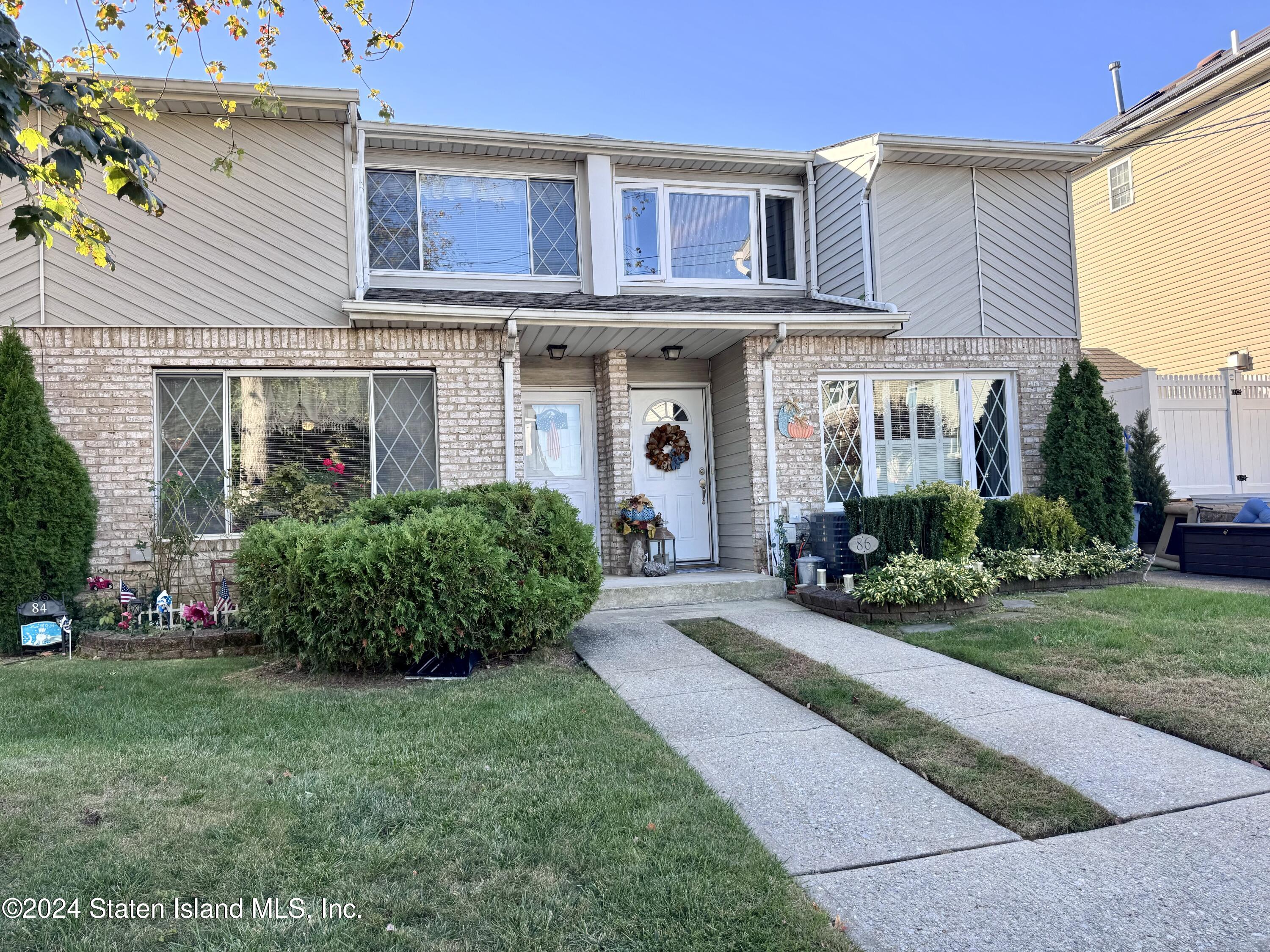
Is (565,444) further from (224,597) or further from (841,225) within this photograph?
(841,225)

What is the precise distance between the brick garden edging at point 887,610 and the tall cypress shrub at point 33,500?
6629mm

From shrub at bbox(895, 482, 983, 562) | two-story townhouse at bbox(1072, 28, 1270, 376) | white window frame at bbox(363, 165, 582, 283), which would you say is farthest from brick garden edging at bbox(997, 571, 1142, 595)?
white window frame at bbox(363, 165, 582, 283)

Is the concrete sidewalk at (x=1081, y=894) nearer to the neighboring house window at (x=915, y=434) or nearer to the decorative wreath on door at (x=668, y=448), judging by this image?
the neighboring house window at (x=915, y=434)

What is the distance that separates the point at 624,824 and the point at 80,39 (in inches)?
209

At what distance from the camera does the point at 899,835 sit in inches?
115

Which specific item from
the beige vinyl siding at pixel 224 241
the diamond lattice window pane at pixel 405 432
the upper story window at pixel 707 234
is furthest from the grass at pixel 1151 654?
the beige vinyl siding at pixel 224 241

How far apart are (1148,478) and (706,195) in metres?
6.86

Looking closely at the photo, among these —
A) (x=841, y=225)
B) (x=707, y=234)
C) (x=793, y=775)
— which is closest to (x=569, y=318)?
(x=707, y=234)

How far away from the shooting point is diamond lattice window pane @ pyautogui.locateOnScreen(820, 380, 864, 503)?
9328mm

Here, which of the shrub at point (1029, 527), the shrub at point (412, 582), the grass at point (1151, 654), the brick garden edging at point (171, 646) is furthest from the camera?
the shrub at point (1029, 527)

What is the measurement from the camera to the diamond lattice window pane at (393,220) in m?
9.04

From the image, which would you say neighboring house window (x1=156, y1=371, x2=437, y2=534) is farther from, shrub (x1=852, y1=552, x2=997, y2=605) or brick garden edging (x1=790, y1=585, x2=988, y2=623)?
shrub (x1=852, y1=552, x2=997, y2=605)

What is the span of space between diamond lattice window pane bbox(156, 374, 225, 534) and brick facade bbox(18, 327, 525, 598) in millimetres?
134

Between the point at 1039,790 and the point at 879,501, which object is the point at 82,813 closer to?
the point at 1039,790
